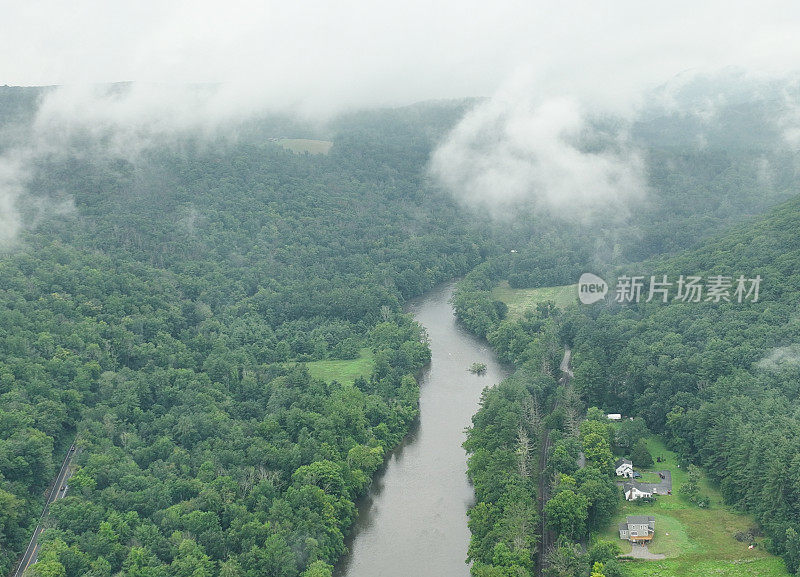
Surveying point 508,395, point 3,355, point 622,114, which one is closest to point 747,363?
point 508,395

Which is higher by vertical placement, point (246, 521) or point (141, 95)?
point (141, 95)

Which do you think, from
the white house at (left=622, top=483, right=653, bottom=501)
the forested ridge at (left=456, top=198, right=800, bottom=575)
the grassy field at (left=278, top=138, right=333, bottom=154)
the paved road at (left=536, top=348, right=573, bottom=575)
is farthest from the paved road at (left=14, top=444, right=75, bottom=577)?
the grassy field at (left=278, top=138, right=333, bottom=154)

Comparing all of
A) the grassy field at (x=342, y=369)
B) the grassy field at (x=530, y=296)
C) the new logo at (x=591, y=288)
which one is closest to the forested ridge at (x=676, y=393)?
the new logo at (x=591, y=288)

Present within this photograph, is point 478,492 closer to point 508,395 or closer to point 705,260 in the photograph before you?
point 508,395

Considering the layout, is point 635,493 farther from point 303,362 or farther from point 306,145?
point 306,145

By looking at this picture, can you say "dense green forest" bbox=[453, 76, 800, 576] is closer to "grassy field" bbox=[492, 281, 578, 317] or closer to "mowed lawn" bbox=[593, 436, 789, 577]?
"mowed lawn" bbox=[593, 436, 789, 577]

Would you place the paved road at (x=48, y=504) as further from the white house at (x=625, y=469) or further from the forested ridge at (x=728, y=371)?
the forested ridge at (x=728, y=371)
